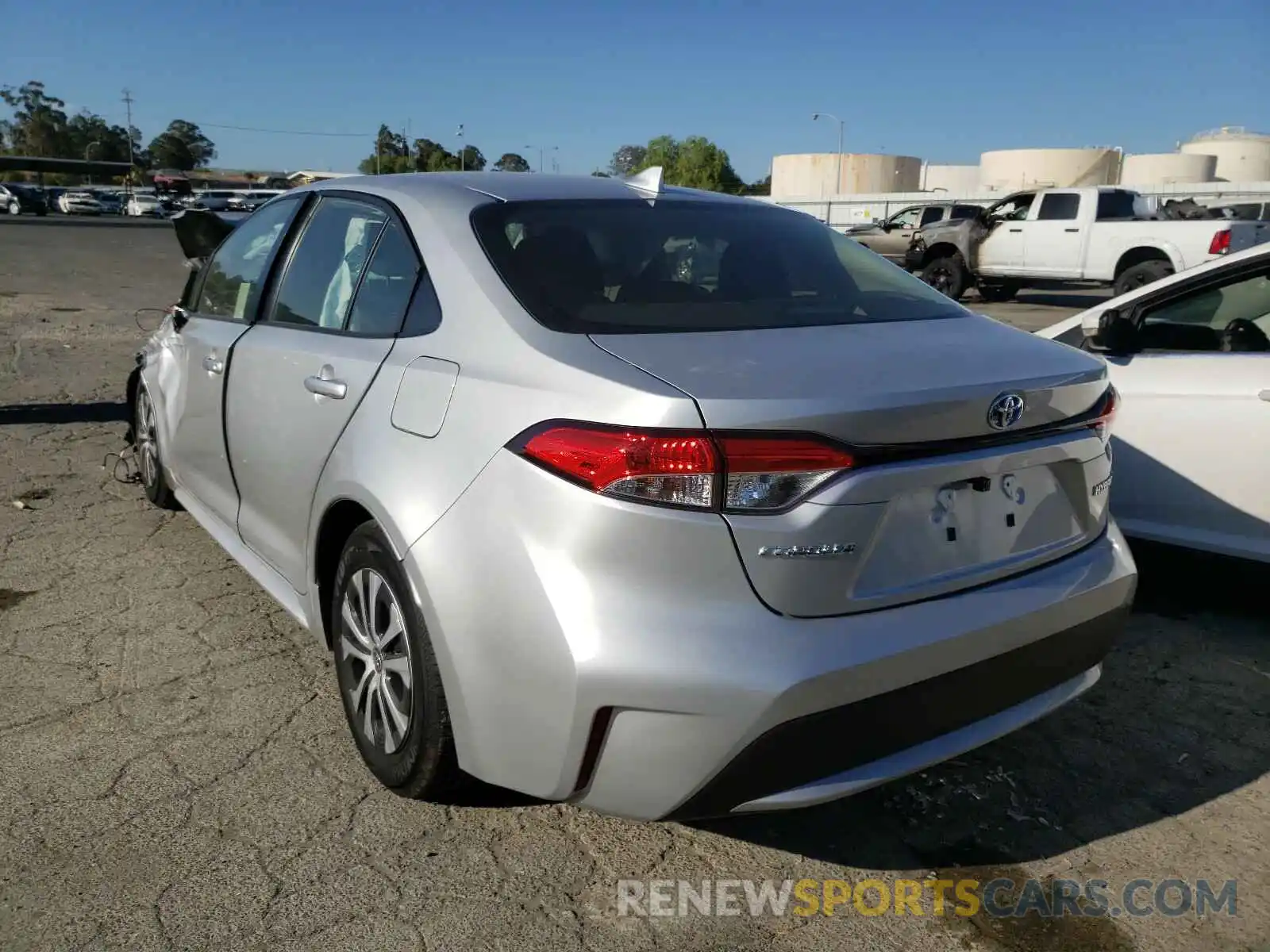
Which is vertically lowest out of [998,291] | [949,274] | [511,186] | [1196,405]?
[998,291]

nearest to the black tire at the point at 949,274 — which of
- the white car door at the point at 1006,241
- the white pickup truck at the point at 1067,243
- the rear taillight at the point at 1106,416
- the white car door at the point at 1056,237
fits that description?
the white pickup truck at the point at 1067,243

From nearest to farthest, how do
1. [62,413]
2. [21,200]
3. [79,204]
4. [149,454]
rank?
1. [149,454]
2. [62,413]
3. [21,200]
4. [79,204]

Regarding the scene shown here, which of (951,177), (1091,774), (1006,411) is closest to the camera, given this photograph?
(1006,411)

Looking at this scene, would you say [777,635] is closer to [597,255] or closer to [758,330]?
[758,330]

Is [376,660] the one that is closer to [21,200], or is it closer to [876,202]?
[876,202]

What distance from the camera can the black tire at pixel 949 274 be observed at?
1905 cm

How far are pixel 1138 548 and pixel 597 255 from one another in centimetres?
274

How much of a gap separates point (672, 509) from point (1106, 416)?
4.27 ft

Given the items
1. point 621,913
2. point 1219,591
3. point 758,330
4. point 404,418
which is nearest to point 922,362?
point 758,330

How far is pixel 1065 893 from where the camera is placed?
2.53 metres

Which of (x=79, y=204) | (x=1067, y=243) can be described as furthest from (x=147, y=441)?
(x=79, y=204)

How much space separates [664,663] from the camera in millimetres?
2072

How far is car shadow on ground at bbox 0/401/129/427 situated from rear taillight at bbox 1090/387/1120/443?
6422 millimetres

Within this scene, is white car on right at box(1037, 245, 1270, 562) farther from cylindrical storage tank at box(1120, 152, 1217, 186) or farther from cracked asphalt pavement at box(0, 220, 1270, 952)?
cylindrical storage tank at box(1120, 152, 1217, 186)
